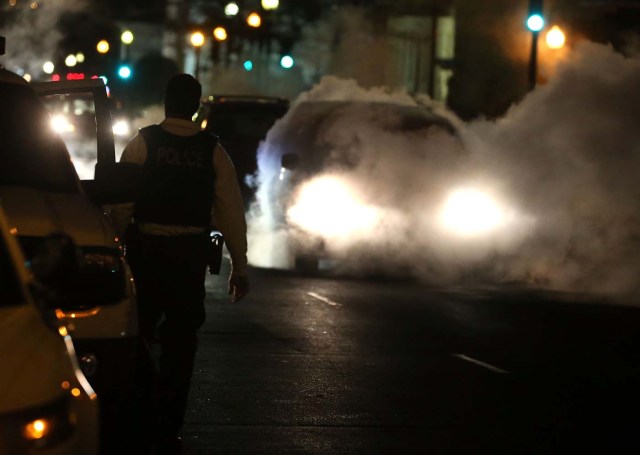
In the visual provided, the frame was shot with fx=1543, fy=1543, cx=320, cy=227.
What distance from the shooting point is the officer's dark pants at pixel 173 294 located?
279 inches

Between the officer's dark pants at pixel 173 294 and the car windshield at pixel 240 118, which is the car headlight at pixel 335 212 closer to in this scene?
the car windshield at pixel 240 118

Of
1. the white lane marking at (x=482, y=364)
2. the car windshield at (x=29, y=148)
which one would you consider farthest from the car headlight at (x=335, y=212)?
the car windshield at (x=29, y=148)

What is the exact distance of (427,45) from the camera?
5434 centimetres

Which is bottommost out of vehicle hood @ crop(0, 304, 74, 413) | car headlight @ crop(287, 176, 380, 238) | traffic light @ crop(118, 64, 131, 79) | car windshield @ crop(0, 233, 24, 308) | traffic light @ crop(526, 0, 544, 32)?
car headlight @ crop(287, 176, 380, 238)

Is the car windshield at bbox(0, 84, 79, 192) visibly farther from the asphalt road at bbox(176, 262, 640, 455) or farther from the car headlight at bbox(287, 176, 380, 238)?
the car headlight at bbox(287, 176, 380, 238)

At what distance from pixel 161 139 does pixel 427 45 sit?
47751 millimetres

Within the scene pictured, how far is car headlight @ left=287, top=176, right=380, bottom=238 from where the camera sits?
1667cm

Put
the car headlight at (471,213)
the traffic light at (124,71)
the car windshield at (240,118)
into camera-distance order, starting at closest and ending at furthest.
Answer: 1. the car headlight at (471,213)
2. the car windshield at (240,118)
3. the traffic light at (124,71)

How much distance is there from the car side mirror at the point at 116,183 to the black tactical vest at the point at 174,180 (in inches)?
14.2

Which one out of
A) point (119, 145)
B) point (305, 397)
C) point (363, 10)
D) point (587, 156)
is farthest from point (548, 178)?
point (363, 10)

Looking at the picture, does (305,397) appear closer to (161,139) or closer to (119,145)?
(161,139)

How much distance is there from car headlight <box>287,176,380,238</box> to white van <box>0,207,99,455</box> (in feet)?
40.8

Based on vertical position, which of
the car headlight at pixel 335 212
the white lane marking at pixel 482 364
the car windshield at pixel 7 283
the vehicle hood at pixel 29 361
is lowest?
the white lane marking at pixel 482 364

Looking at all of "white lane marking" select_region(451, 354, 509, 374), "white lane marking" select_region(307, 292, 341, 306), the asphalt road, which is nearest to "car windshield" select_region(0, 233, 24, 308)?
the asphalt road
